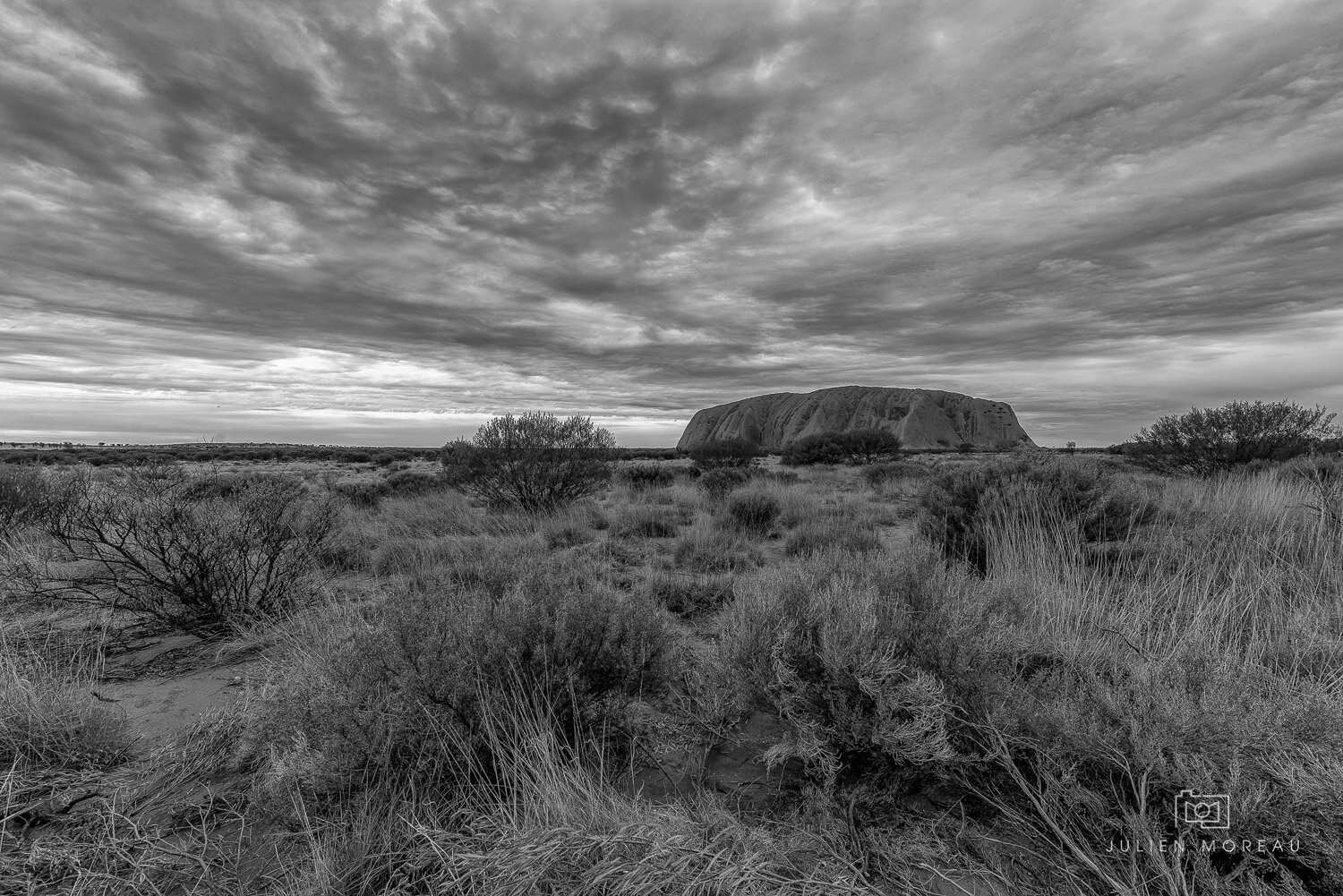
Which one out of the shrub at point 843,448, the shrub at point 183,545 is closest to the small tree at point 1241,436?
the shrub at point 183,545

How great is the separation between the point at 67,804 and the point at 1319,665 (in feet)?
19.9

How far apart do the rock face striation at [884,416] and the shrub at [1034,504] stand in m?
78.1

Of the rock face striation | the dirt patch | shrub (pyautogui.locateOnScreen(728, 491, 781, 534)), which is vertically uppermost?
the rock face striation

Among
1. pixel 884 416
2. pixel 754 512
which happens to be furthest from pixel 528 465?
pixel 884 416

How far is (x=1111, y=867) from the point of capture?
6.04 feet

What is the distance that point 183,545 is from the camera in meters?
4.73

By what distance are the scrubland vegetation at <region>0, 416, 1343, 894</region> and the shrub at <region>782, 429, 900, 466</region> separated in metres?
31.6

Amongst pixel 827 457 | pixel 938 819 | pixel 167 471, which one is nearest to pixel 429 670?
pixel 938 819

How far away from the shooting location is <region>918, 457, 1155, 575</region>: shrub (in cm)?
548

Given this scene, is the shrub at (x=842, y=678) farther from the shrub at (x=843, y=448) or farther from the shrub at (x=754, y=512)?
the shrub at (x=843, y=448)

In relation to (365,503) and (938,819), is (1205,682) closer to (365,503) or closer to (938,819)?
(938,819)

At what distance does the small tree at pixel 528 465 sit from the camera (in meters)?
11.6

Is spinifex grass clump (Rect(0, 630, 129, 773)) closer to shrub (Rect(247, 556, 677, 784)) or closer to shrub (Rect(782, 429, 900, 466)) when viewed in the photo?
shrub (Rect(247, 556, 677, 784))

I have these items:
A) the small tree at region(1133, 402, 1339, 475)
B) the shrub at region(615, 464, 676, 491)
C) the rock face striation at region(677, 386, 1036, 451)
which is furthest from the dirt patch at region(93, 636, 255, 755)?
the rock face striation at region(677, 386, 1036, 451)
